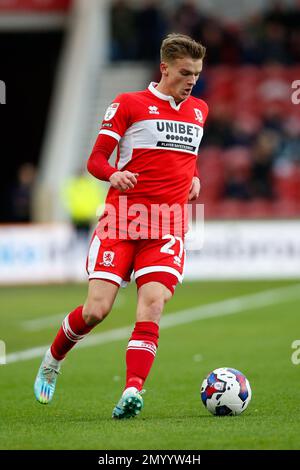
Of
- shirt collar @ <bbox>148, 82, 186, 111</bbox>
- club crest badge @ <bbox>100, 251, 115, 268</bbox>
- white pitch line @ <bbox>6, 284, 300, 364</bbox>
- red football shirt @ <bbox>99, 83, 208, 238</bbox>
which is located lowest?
club crest badge @ <bbox>100, 251, 115, 268</bbox>

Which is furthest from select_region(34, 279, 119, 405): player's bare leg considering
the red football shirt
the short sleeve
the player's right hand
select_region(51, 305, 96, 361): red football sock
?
the short sleeve

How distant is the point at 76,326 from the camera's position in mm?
7852

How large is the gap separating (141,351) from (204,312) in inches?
354

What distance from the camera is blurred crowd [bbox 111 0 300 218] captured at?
82.0 feet

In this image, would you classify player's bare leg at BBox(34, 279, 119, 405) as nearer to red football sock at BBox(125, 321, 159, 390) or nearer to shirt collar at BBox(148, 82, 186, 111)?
red football sock at BBox(125, 321, 159, 390)

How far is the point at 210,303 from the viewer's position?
17.8 m

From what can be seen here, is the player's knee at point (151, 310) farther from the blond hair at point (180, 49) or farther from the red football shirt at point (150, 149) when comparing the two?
the blond hair at point (180, 49)

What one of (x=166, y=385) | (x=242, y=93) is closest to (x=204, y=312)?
(x=166, y=385)

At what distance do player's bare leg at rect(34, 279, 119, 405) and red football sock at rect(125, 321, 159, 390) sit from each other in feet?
0.94

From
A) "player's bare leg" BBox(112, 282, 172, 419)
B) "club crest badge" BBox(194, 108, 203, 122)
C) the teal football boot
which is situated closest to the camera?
the teal football boot

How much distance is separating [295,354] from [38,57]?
23136 millimetres

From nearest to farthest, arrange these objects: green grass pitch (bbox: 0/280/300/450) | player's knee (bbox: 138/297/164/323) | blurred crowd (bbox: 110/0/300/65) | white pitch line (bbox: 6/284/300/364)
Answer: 1. green grass pitch (bbox: 0/280/300/450)
2. player's knee (bbox: 138/297/164/323)
3. white pitch line (bbox: 6/284/300/364)
4. blurred crowd (bbox: 110/0/300/65)

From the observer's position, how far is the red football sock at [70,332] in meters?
7.83

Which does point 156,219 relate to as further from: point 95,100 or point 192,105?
point 95,100
